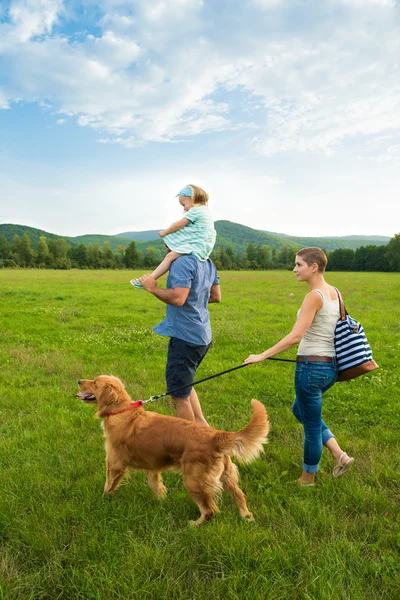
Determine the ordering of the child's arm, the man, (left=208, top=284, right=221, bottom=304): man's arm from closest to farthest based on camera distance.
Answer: the man < the child's arm < (left=208, top=284, right=221, bottom=304): man's arm

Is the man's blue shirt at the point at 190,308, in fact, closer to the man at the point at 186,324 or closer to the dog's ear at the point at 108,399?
the man at the point at 186,324

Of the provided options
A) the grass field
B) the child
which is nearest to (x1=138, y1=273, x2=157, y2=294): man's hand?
the child

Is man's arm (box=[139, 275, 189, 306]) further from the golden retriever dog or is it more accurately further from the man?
the golden retriever dog

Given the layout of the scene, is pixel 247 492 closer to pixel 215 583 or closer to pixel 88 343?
pixel 215 583

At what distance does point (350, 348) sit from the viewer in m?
3.78

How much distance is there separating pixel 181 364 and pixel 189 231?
159cm

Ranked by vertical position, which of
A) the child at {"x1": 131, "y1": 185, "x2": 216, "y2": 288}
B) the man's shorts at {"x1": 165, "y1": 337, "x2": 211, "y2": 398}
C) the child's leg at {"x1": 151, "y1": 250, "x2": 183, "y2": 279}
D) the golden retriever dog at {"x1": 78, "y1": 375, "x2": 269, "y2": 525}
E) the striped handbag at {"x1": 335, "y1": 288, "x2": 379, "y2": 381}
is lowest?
the golden retriever dog at {"x1": 78, "y1": 375, "x2": 269, "y2": 525}

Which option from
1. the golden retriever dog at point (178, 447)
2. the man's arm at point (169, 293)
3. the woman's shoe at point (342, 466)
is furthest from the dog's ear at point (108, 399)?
the woman's shoe at point (342, 466)

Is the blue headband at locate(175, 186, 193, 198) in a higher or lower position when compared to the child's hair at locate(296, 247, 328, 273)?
higher

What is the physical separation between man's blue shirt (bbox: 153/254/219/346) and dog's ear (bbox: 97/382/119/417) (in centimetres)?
85

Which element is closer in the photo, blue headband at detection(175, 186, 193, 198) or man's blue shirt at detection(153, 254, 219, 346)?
man's blue shirt at detection(153, 254, 219, 346)

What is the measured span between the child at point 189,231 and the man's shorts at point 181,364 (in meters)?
0.87

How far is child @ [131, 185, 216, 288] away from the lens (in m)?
4.18

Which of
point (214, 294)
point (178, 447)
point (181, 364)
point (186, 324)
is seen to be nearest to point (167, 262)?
point (186, 324)
